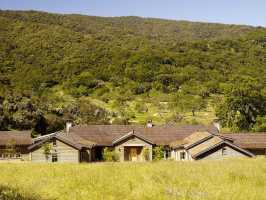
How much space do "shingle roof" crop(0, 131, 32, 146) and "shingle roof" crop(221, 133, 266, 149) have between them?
22.0 m

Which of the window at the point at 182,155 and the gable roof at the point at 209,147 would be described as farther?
the window at the point at 182,155

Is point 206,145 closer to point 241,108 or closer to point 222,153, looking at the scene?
point 222,153

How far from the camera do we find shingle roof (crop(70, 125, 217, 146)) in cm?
5481

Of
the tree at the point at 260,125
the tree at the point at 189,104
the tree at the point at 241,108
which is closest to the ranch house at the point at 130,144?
the tree at the point at 260,125

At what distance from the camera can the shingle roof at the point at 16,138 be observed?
180 ft

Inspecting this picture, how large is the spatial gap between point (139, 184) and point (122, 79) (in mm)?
107900

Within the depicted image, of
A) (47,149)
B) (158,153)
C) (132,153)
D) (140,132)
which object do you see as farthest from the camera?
(140,132)

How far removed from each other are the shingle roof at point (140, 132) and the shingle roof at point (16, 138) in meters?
5.05

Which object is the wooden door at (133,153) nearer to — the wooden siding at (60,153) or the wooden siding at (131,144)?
the wooden siding at (131,144)

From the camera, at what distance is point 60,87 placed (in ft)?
418

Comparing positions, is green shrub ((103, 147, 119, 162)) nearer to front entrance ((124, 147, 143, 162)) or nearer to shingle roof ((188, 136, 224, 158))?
front entrance ((124, 147, 143, 162))

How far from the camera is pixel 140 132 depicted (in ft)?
185

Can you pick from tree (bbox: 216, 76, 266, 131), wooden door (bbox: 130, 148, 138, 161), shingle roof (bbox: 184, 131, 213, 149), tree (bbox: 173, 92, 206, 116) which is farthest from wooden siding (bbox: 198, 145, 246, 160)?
tree (bbox: 173, 92, 206, 116)

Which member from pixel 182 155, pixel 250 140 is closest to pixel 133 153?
pixel 182 155
